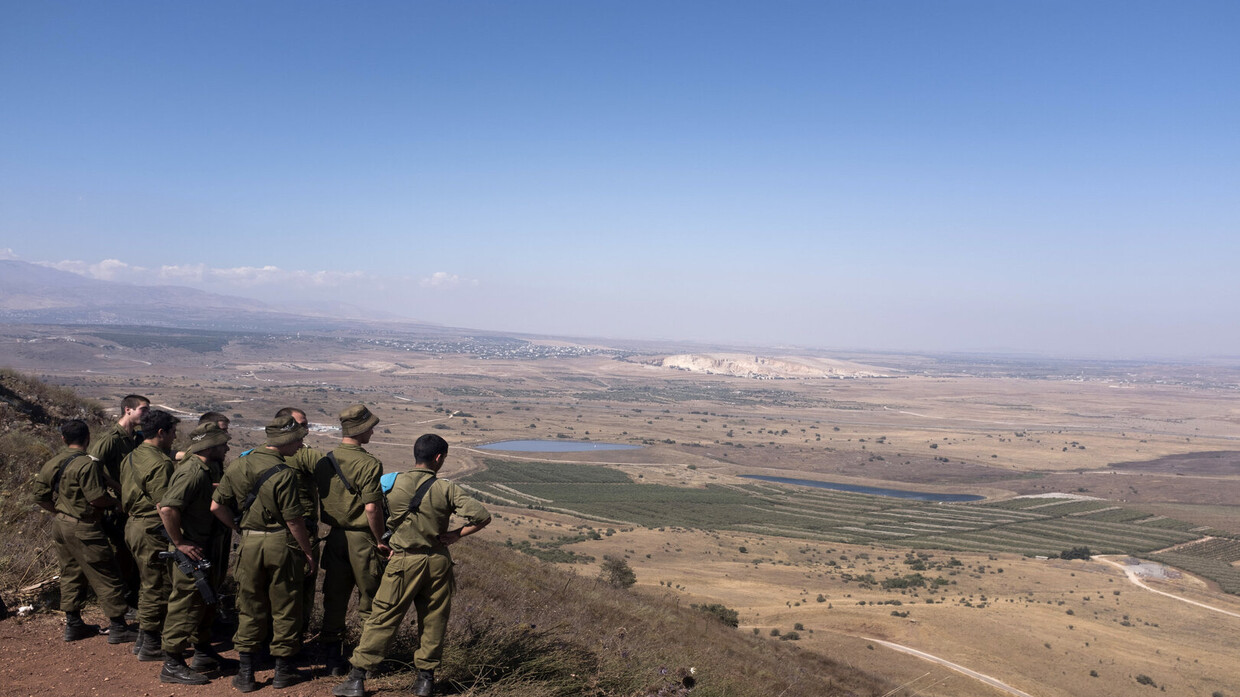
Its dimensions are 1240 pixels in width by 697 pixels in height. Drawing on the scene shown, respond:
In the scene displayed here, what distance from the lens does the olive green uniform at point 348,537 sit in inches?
213

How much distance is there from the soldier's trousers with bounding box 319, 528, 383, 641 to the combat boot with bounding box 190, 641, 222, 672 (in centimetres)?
98

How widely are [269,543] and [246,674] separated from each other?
1069 mm

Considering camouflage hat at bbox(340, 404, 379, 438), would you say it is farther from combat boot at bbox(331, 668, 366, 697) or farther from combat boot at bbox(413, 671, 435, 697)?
combat boot at bbox(413, 671, 435, 697)

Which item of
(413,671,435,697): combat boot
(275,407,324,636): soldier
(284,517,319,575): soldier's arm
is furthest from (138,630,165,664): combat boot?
(413,671,435,697): combat boot

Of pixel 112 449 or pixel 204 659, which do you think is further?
pixel 112 449

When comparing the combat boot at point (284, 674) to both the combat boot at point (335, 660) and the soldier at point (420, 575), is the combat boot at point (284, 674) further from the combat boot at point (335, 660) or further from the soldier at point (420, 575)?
the soldier at point (420, 575)

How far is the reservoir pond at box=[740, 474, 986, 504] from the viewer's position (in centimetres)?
6856

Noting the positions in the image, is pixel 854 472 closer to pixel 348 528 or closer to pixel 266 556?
pixel 348 528

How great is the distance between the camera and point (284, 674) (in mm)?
5316

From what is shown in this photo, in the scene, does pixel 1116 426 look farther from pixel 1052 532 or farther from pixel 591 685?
pixel 591 685

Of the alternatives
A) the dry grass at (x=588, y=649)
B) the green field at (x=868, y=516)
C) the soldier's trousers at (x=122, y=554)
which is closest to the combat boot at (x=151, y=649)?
the soldier's trousers at (x=122, y=554)

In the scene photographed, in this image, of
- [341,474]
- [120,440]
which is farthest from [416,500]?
[120,440]

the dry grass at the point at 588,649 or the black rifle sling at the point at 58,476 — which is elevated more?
the black rifle sling at the point at 58,476

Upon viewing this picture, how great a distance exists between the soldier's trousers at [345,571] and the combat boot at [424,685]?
71cm
